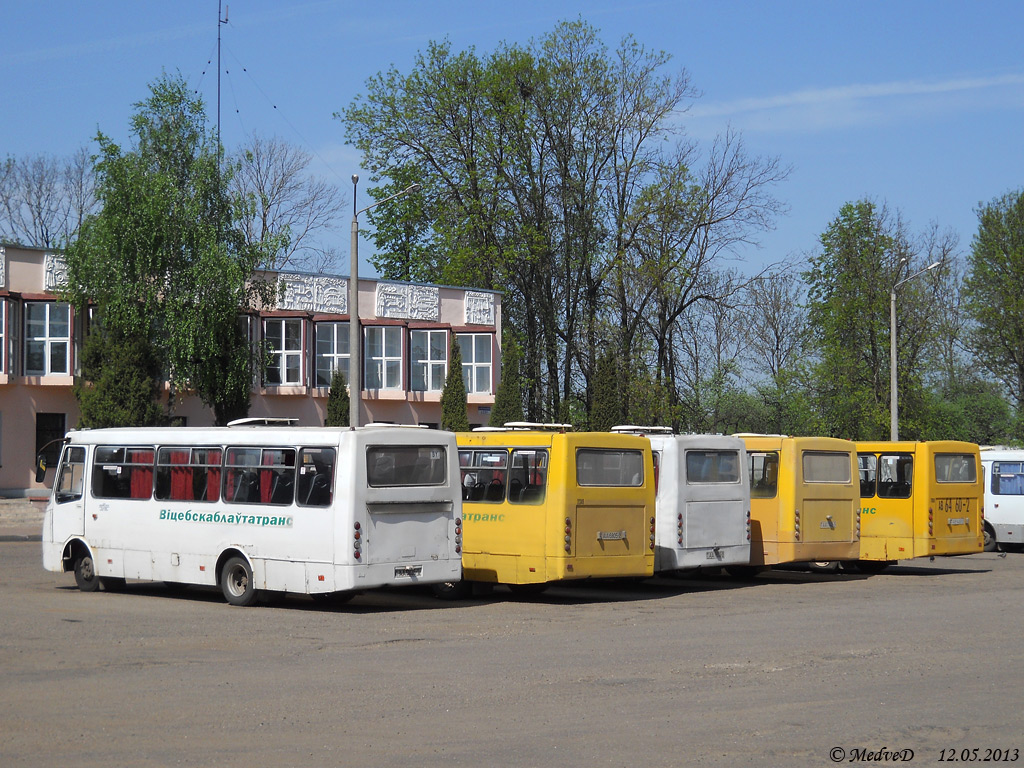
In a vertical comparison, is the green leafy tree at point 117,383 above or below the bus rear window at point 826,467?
above

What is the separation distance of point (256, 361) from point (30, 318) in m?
7.23

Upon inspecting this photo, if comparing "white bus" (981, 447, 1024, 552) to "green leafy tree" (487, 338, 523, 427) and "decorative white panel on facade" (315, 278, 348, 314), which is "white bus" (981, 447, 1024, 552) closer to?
"green leafy tree" (487, 338, 523, 427)

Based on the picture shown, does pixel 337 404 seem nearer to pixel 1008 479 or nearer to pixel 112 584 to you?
pixel 1008 479

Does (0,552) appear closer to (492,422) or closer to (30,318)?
(30,318)

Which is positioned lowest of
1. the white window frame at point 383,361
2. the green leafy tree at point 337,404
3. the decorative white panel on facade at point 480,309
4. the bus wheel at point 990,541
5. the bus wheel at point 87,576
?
the bus wheel at point 990,541

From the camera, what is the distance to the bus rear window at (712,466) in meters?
20.9

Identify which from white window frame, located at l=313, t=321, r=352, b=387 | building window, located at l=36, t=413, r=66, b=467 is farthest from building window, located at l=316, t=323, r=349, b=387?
building window, located at l=36, t=413, r=66, b=467

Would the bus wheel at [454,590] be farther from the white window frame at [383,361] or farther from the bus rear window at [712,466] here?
the white window frame at [383,361]

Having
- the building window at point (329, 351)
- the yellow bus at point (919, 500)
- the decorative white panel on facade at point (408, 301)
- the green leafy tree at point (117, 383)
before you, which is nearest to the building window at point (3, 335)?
the green leafy tree at point (117, 383)

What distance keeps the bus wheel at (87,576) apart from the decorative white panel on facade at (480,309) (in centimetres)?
3090

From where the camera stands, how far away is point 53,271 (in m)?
40.9

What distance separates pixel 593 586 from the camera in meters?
22.4

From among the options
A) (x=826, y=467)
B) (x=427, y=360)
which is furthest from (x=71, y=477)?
(x=427, y=360)

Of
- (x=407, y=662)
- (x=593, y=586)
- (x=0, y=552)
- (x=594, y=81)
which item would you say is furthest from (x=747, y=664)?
(x=594, y=81)
